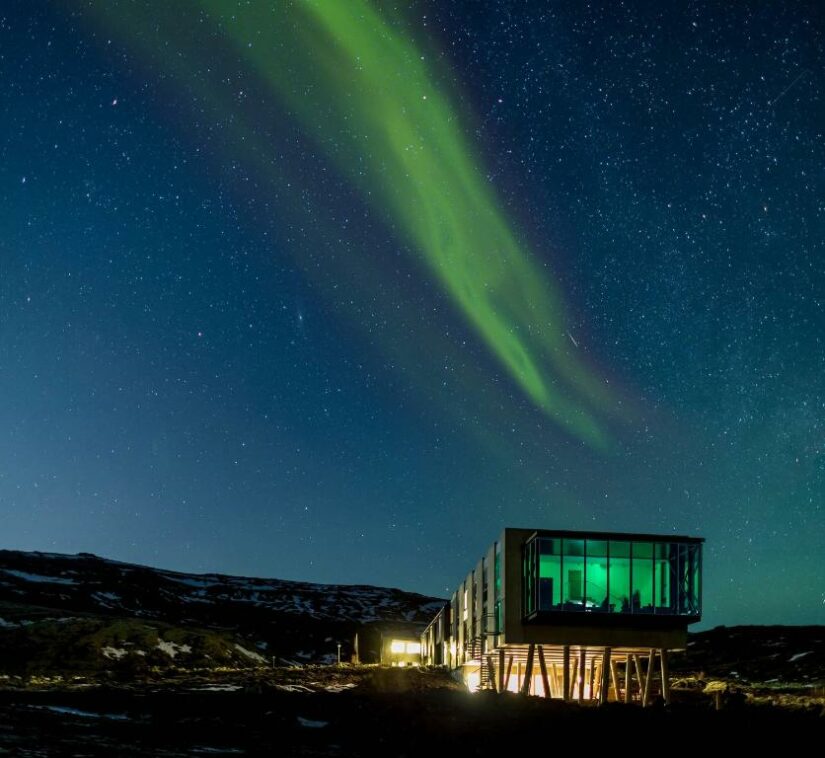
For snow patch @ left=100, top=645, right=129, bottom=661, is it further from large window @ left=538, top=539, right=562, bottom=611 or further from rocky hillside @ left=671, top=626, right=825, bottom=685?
rocky hillside @ left=671, top=626, right=825, bottom=685

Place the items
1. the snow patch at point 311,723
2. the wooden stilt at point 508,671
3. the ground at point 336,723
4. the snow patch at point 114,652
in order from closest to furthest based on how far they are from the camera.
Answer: the ground at point 336,723 < the snow patch at point 311,723 < the wooden stilt at point 508,671 < the snow patch at point 114,652

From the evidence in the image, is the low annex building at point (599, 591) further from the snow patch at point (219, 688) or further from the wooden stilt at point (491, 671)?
the snow patch at point (219, 688)

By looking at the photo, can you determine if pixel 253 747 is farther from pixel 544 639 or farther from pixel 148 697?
pixel 544 639

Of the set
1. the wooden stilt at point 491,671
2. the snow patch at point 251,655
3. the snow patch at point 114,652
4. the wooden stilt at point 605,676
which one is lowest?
the snow patch at point 251,655

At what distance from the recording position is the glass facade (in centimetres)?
4903

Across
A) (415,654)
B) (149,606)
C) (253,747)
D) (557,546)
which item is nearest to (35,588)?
(149,606)

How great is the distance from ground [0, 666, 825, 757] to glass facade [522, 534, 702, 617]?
5.91 meters

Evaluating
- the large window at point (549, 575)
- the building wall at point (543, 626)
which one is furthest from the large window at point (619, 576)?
the large window at point (549, 575)

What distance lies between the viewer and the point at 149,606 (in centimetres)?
17800

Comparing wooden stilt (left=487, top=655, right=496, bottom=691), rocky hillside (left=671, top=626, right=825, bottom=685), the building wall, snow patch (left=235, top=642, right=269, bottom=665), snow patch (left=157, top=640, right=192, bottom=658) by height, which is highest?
the building wall

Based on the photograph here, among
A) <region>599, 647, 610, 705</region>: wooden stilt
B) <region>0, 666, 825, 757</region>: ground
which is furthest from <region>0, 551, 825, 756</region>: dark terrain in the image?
<region>599, 647, 610, 705</region>: wooden stilt

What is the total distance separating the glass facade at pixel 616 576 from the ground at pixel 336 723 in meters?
5.91

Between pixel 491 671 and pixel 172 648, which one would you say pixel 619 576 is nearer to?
pixel 491 671

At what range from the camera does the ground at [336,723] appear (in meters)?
29.9
